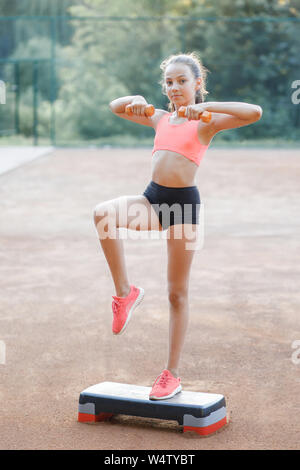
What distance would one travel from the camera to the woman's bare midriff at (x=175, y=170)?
12.2ft

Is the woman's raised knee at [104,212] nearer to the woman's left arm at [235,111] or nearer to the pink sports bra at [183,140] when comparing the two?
the pink sports bra at [183,140]

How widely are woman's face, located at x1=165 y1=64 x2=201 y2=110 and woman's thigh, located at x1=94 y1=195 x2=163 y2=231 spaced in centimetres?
52

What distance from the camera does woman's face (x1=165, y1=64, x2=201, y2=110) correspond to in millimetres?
3703

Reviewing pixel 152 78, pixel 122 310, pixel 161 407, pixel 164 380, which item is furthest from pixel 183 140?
pixel 152 78

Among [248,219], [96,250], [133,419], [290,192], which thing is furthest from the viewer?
[290,192]

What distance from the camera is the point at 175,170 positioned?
12.2 ft

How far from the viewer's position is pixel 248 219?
10453 millimetres

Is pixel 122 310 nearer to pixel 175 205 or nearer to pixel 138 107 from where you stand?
pixel 175 205

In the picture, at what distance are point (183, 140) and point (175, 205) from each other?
330mm

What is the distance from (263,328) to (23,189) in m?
8.67

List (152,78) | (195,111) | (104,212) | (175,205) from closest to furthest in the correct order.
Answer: (195,111), (104,212), (175,205), (152,78)

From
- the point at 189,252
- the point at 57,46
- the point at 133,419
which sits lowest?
the point at 133,419

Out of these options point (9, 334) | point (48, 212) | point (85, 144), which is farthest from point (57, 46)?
point (9, 334)
